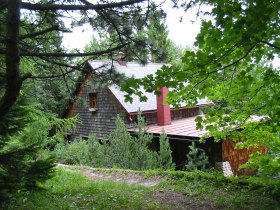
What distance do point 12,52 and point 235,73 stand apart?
2.47 m

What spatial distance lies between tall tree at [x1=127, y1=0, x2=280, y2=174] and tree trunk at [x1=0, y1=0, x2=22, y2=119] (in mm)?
1015

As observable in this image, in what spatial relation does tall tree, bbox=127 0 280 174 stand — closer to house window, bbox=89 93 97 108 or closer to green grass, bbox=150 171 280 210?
green grass, bbox=150 171 280 210

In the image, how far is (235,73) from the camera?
11.2ft

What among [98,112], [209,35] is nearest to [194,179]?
[209,35]

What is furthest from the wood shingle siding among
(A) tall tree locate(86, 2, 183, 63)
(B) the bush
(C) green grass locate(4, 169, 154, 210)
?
(A) tall tree locate(86, 2, 183, 63)

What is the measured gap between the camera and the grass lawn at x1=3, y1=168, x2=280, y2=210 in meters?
4.49

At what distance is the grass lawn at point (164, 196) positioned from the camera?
4.49 m

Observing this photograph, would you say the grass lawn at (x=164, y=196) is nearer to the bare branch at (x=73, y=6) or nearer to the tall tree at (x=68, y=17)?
the tall tree at (x=68, y=17)

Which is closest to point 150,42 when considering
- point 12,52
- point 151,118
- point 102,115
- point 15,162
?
point 12,52

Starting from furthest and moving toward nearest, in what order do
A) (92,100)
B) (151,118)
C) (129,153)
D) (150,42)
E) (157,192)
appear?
(92,100), (151,118), (129,153), (157,192), (150,42)

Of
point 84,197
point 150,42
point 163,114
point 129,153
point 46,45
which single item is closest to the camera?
point 150,42

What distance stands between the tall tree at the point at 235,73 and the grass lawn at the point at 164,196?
1110mm

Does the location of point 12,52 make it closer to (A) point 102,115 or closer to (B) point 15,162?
(B) point 15,162

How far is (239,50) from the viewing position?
266 centimetres
